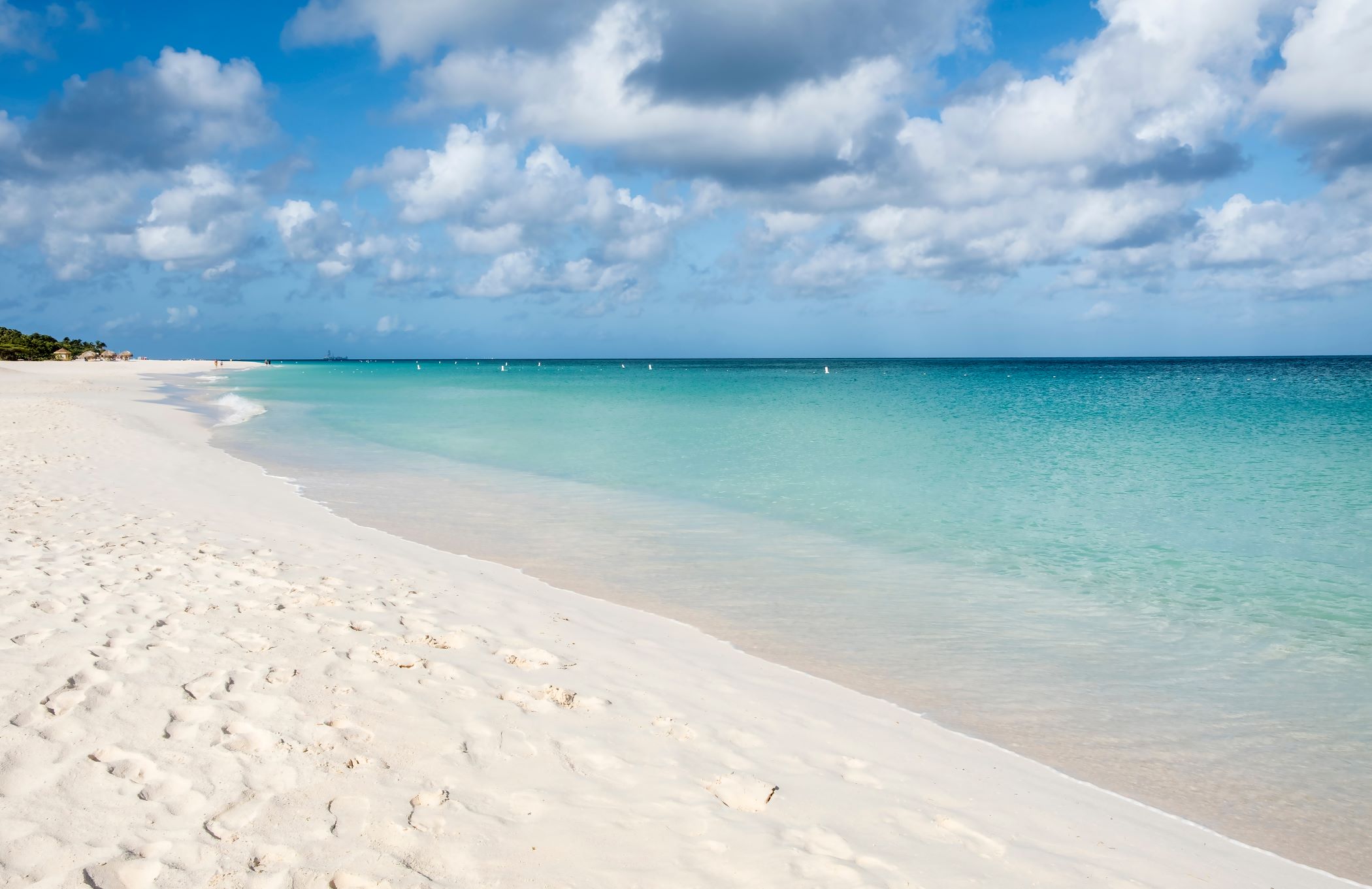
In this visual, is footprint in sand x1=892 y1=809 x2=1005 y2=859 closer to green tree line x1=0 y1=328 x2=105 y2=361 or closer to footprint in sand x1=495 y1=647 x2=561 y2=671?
footprint in sand x1=495 y1=647 x2=561 y2=671

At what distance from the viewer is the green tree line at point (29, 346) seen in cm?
7956

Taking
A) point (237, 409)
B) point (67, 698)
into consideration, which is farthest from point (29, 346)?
point (67, 698)

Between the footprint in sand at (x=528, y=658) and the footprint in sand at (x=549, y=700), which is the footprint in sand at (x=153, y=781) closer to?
the footprint in sand at (x=549, y=700)

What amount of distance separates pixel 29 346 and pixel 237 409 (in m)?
69.7

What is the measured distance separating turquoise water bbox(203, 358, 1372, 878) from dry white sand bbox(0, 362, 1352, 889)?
95cm

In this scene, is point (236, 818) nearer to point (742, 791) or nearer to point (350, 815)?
point (350, 815)

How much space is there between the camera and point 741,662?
23.2 ft

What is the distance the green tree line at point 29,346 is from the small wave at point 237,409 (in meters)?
49.8

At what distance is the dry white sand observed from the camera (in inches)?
139

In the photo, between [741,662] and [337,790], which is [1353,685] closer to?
[741,662]

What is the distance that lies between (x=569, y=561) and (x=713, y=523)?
3501mm

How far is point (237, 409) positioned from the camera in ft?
124

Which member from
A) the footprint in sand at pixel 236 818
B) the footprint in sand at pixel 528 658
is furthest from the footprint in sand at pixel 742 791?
the footprint in sand at pixel 236 818

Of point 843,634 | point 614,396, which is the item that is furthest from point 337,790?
point 614,396
